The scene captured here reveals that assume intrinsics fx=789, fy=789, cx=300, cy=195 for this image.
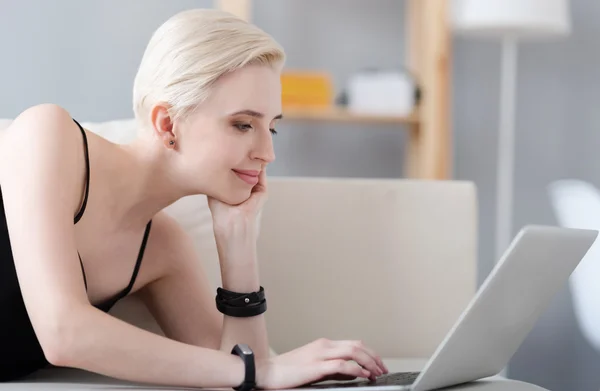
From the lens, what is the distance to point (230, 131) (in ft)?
4.27

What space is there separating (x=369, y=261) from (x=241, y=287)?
547 mm

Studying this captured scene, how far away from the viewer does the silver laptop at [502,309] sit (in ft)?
3.29

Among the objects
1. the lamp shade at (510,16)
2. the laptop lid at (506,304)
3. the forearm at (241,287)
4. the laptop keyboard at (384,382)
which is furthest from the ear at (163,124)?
the lamp shade at (510,16)

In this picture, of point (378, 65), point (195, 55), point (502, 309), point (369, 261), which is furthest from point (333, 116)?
point (502, 309)

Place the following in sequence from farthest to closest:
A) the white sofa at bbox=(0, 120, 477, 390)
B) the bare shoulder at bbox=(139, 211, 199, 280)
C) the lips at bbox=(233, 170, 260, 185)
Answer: the white sofa at bbox=(0, 120, 477, 390) → the bare shoulder at bbox=(139, 211, 199, 280) → the lips at bbox=(233, 170, 260, 185)

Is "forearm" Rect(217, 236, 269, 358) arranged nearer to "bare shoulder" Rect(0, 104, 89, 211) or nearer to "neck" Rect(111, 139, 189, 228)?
"neck" Rect(111, 139, 189, 228)

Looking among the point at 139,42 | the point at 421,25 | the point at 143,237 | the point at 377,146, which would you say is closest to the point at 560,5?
the point at 421,25

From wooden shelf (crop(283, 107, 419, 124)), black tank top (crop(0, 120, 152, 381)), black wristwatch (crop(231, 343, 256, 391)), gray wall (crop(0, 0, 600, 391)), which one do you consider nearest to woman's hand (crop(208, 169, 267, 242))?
black tank top (crop(0, 120, 152, 381))

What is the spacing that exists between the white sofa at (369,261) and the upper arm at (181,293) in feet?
1.11

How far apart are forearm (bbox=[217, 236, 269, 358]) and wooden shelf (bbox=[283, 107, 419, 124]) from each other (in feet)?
4.89

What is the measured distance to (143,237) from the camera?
1479 millimetres

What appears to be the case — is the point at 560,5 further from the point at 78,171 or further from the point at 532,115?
the point at 78,171

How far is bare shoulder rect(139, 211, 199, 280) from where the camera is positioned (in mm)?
1532

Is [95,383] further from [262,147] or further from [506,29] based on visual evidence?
[506,29]
